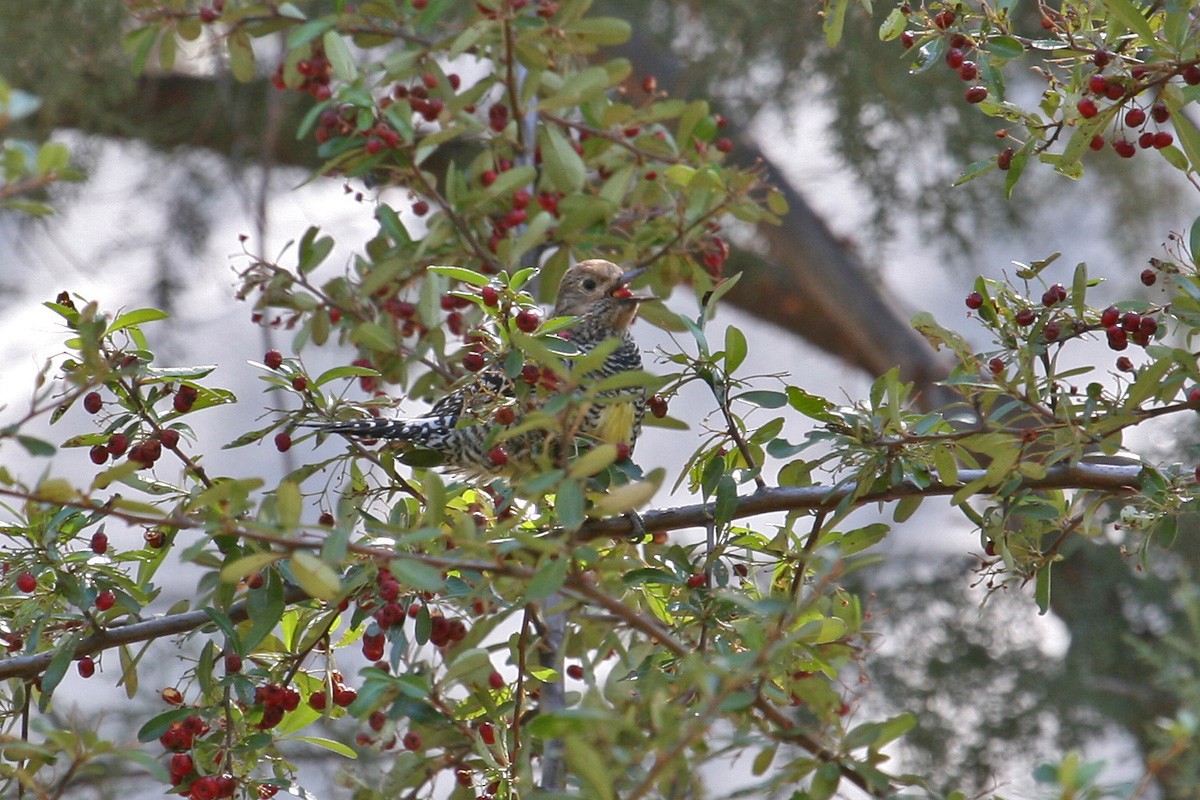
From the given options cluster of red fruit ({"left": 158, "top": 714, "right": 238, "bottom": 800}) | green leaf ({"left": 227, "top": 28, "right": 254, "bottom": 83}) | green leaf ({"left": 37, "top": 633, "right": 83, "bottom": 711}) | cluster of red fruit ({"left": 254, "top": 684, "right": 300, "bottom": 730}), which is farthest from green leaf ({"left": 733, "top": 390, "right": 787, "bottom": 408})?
green leaf ({"left": 227, "top": 28, "right": 254, "bottom": 83})

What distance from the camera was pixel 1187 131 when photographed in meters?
1.81

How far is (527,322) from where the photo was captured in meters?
1.85

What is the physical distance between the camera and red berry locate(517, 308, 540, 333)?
185cm

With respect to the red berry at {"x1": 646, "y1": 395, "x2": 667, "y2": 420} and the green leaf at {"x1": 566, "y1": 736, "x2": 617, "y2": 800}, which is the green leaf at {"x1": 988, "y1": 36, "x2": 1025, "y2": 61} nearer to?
the red berry at {"x1": 646, "y1": 395, "x2": 667, "y2": 420}

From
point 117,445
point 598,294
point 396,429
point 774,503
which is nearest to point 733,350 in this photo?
point 774,503

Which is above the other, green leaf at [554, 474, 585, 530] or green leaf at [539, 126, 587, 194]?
green leaf at [539, 126, 587, 194]

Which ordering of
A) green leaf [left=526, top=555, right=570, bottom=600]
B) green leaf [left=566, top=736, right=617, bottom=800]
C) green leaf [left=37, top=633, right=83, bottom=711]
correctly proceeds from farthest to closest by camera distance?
green leaf [left=37, top=633, right=83, bottom=711], green leaf [left=526, top=555, right=570, bottom=600], green leaf [left=566, top=736, right=617, bottom=800]

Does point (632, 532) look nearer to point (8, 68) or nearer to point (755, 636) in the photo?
point (755, 636)

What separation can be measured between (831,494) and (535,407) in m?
0.41

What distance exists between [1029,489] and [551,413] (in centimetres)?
76

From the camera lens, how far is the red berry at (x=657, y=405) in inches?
83.3

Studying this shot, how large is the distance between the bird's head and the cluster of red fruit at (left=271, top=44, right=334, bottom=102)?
0.62 metres

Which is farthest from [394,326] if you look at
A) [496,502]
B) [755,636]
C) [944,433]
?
[755,636]

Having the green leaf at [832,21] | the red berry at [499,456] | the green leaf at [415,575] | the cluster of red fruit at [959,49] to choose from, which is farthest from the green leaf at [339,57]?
the green leaf at [415,575]
